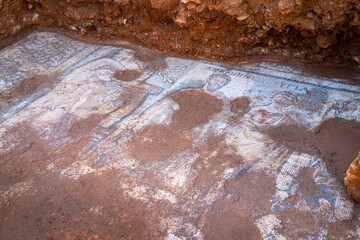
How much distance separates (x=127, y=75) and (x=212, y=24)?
4.11ft

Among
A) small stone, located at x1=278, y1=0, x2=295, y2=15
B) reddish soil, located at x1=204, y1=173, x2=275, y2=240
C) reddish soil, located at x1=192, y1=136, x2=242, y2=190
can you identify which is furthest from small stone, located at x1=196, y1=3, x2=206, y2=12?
reddish soil, located at x1=204, y1=173, x2=275, y2=240

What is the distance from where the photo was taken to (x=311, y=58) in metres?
3.82

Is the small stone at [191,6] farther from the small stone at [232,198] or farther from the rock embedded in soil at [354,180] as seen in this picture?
the rock embedded in soil at [354,180]

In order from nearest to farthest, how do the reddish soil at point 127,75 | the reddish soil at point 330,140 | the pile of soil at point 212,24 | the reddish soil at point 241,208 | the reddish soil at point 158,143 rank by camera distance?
the reddish soil at point 241,208 < the reddish soil at point 330,140 < the reddish soil at point 158,143 < the pile of soil at point 212,24 < the reddish soil at point 127,75

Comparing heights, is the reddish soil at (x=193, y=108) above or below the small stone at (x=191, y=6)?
below

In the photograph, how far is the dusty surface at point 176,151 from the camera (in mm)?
2387

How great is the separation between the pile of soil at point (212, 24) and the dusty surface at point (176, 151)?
11.6 inches

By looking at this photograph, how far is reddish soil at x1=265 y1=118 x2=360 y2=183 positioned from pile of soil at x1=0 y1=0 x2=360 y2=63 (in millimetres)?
1109

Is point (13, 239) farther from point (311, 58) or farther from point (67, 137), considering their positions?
point (311, 58)

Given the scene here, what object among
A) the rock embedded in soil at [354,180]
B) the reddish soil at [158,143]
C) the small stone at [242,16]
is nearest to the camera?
the rock embedded in soil at [354,180]

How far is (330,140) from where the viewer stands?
2852 millimetres

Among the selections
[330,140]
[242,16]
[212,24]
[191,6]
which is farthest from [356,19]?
[191,6]

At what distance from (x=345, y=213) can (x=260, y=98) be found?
1474 mm

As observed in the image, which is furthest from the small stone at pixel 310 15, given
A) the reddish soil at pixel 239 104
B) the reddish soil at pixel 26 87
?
the reddish soil at pixel 26 87
